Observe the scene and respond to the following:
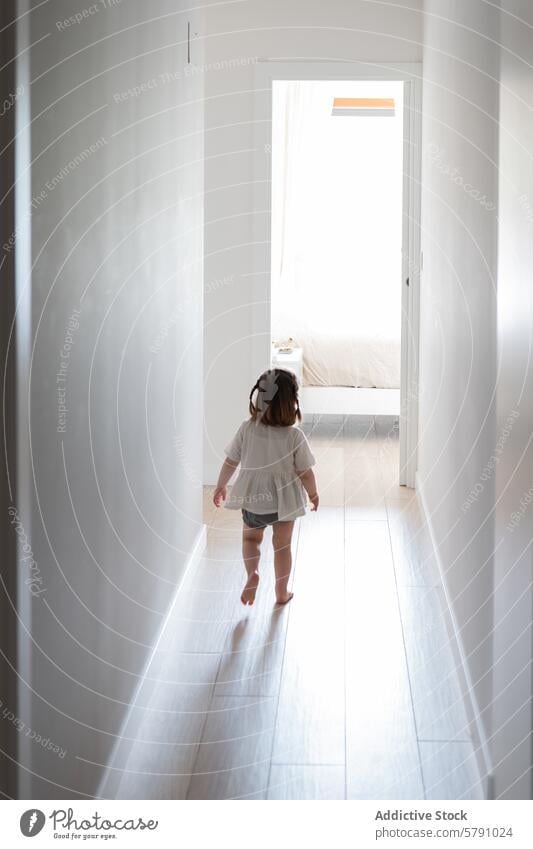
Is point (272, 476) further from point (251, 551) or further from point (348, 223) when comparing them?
point (348, 223)

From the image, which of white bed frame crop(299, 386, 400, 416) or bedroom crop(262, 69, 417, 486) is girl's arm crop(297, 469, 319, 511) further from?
bedroom crop(262, 69, 417, 486)

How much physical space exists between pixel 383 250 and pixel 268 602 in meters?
5.58

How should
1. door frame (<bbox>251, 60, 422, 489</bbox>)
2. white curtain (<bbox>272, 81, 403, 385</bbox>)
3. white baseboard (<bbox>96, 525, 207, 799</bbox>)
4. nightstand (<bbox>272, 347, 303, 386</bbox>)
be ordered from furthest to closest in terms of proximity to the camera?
white curtain (<bbox>272, 81, 403, 385</bbox>)
nightstand (<bbox>272, 347, 303, 386</bbox>)
door frame (<bbox>251, 60, 422, 489</bbox>)
white baseboard (<bbox>96, 525, 207, 799</bbox>)

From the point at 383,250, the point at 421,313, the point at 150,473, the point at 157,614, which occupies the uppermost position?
the point at 383,250

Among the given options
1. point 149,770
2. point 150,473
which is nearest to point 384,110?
point 150,473

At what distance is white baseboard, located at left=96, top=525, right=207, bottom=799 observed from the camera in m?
1.89

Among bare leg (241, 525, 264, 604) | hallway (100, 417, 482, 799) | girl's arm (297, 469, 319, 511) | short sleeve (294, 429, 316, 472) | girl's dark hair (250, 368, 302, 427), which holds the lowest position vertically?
hallway (100, 417, 482, 799)

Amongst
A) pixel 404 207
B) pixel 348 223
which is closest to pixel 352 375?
pixel 404 207

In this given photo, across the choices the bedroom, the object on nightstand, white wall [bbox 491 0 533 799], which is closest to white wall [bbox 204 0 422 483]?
the object on nightstand

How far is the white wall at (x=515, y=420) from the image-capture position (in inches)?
58.2

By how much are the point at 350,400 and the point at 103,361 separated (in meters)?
4.68

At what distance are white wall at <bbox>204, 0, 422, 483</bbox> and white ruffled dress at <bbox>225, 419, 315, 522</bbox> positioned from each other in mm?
1614

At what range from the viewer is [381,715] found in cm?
229

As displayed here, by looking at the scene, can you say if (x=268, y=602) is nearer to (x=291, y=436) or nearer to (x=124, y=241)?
(x=291, y=436)
